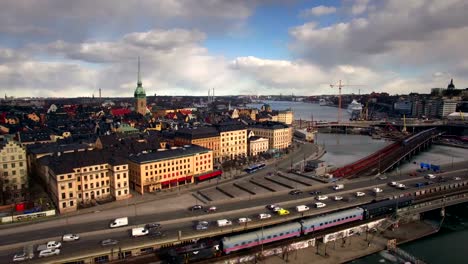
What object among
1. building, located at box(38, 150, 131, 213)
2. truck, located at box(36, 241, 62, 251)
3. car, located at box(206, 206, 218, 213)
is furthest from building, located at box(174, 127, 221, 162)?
truck, located at box(36, 241, 62, 251)

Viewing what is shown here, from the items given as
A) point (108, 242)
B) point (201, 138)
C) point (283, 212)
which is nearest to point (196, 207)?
point (283, 212)

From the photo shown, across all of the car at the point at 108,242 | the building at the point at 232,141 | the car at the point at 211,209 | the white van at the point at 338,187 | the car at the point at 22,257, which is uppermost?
the building at the point at 232,141

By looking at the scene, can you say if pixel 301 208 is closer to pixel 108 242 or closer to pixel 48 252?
pixel 108 242

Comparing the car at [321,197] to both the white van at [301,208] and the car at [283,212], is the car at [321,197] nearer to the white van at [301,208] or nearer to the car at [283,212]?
the white van at [301,208]

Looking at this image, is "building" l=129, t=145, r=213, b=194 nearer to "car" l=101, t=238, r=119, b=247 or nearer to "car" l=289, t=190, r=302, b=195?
"car" l=289, t=190, r=302, b=195

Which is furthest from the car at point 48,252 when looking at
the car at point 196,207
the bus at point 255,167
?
the bus at point 255,167

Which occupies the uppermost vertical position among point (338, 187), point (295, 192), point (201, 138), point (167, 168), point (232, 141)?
point (201, 138)
